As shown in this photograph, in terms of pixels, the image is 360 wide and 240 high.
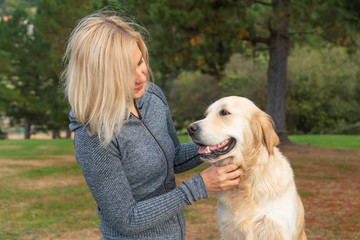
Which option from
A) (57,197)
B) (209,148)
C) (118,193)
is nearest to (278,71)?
(57,197)

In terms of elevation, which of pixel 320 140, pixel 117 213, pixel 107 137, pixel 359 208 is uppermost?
pixel 107 137

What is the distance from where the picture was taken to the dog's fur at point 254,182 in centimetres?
300

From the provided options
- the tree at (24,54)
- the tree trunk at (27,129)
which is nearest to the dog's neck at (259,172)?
the tree at (24,54)

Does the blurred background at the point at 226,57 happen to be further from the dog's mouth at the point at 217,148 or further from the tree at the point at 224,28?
the dog's mouth at the point at 217,148

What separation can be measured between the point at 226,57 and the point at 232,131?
45.3ft

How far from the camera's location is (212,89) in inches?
1391

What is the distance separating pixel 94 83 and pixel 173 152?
806 mm

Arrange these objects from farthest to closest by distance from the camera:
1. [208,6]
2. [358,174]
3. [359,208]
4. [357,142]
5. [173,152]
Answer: [357,142]
[208,6]
[358,174]
[359,208]
[173,152]

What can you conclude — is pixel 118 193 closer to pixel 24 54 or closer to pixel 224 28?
pixel 224 28

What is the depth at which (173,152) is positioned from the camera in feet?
10.1

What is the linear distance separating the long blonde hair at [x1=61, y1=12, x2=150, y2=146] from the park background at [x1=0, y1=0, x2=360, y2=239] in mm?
505

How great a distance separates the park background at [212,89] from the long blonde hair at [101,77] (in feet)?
1.66

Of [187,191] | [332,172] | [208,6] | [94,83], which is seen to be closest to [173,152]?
[187,191]

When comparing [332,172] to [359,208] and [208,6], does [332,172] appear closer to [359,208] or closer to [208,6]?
[359,208]
